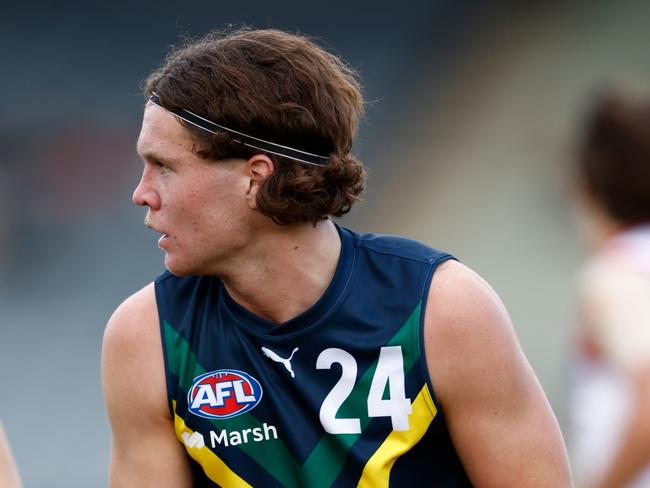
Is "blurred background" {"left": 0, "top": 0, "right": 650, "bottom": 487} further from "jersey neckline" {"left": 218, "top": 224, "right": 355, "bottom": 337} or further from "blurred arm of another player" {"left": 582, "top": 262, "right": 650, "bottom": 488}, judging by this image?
"blurred arm of another player" {"left": 582, "top": 262, "right": 650, "bottom": 488}

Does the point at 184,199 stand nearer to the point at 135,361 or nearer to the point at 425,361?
the point at 135,361

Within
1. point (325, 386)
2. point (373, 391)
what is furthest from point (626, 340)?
point (325, 386)

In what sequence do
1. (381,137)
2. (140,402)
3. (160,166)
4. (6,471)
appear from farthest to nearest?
(381,137), (140,402), (160,166), (6,471)

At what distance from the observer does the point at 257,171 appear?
3.43 m

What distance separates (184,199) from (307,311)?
0.49 metres

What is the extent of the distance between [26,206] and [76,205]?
0.44 metres

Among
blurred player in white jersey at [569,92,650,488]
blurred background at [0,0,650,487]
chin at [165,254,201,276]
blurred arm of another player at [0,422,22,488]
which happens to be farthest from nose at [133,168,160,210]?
blurred background at [0,0,650,487]

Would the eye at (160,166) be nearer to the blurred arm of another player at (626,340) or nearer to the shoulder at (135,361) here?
the shoulder at (135,361)

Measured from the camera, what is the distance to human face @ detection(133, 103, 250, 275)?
3.36 meters

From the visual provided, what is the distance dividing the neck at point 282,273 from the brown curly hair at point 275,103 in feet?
0.23

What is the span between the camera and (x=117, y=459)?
11.8 ft

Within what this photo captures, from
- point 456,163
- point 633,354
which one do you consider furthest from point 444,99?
point 633,354

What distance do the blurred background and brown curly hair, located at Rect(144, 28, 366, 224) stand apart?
6753 millimetres

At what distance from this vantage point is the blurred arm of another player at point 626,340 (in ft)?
8.89
